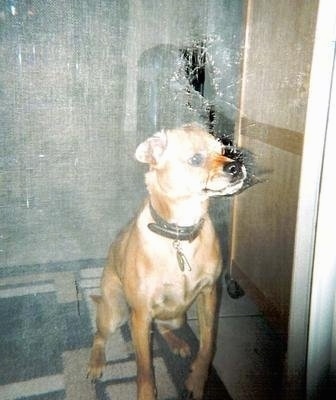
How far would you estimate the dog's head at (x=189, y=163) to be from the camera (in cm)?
103

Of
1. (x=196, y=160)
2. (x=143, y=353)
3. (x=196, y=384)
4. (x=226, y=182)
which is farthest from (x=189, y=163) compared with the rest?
(x=196, y=384)

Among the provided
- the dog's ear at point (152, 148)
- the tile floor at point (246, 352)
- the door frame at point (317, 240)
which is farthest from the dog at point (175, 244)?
the door frame at point (317, 240)

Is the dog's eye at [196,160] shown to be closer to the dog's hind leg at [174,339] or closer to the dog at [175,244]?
the dog at [175,244]

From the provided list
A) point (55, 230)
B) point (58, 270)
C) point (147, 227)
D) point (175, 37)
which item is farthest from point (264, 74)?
point (58, 270)

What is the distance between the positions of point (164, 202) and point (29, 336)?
0.64 m

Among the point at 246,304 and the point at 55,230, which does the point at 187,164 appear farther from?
the point at 246,304

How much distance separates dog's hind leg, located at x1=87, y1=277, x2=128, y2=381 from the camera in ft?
4.26

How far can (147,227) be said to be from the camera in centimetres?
116

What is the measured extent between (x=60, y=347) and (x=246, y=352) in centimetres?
64

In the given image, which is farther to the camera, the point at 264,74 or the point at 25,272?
the point at 25,272

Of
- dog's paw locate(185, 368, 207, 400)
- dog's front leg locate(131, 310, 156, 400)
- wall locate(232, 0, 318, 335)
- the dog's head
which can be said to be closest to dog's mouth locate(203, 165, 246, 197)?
the dog's head

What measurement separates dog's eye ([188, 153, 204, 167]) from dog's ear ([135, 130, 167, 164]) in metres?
0.09

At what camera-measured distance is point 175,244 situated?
115cm

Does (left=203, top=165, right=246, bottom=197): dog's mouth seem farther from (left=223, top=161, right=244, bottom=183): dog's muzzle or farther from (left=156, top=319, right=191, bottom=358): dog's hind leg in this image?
(left=156, top=319, right=191, bottom=358): dog's hind leg
